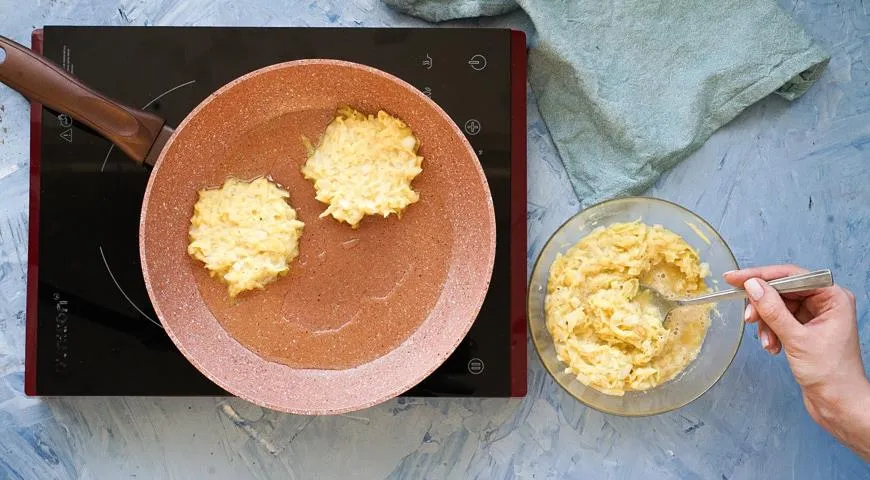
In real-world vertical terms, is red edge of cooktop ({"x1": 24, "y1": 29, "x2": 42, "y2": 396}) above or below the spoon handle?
above

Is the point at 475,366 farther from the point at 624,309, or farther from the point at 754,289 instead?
the point at 754,289

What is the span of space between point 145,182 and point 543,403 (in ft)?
2.53

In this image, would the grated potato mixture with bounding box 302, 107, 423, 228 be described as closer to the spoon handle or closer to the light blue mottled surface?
the light blue mottled surface

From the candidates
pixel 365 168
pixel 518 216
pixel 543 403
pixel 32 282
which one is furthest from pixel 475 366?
pixel 32 282

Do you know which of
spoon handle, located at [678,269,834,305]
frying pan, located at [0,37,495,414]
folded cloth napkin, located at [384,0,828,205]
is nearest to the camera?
spoon handle, located at [678,269,834,305]

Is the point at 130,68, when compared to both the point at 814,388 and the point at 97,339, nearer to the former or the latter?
the point at 97,339

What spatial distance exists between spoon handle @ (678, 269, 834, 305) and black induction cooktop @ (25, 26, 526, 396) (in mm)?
293

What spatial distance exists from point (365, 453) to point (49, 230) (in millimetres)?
647

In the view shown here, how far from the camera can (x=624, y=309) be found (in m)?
1.22

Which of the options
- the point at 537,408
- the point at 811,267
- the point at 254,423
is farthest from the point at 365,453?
the point at 811,267

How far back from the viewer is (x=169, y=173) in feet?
3.90

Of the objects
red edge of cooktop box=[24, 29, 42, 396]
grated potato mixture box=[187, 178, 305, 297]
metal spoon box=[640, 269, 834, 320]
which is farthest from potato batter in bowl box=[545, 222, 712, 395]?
red edge of cooktop box=[24, 29, 42, 396]

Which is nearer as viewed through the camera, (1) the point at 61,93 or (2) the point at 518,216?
(1) the point at 61,93

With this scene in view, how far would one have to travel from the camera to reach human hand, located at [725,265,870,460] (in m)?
1.10
